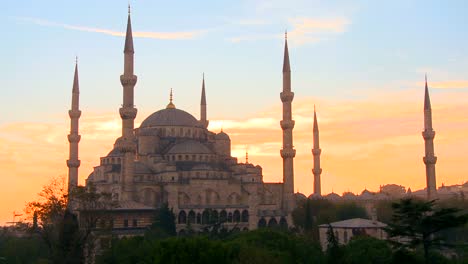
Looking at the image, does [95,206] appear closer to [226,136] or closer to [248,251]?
[248,251]

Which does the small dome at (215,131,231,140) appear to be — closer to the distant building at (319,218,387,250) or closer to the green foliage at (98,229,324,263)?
the distant building at (319,218,387,250)

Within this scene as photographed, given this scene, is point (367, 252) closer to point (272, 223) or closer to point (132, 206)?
point (132, 206)

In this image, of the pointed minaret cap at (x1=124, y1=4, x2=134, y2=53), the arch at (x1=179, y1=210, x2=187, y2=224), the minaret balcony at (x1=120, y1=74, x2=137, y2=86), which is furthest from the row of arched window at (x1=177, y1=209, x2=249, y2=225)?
the pointed minaret cap at (x1=124, y1=4, x2=134, y2=53)

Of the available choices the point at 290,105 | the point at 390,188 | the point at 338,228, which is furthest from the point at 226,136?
the point at 390,188

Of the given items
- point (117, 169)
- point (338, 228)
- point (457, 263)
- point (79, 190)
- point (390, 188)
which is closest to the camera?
point (457, 263)

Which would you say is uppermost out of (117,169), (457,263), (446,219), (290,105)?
(290,105)

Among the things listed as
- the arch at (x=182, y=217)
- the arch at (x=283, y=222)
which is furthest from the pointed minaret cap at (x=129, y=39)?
the arch at (x=283, y=222)

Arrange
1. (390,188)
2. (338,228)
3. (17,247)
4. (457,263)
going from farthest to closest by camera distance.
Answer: (390,188) < (338,228) < (17,247) < (457,263)
